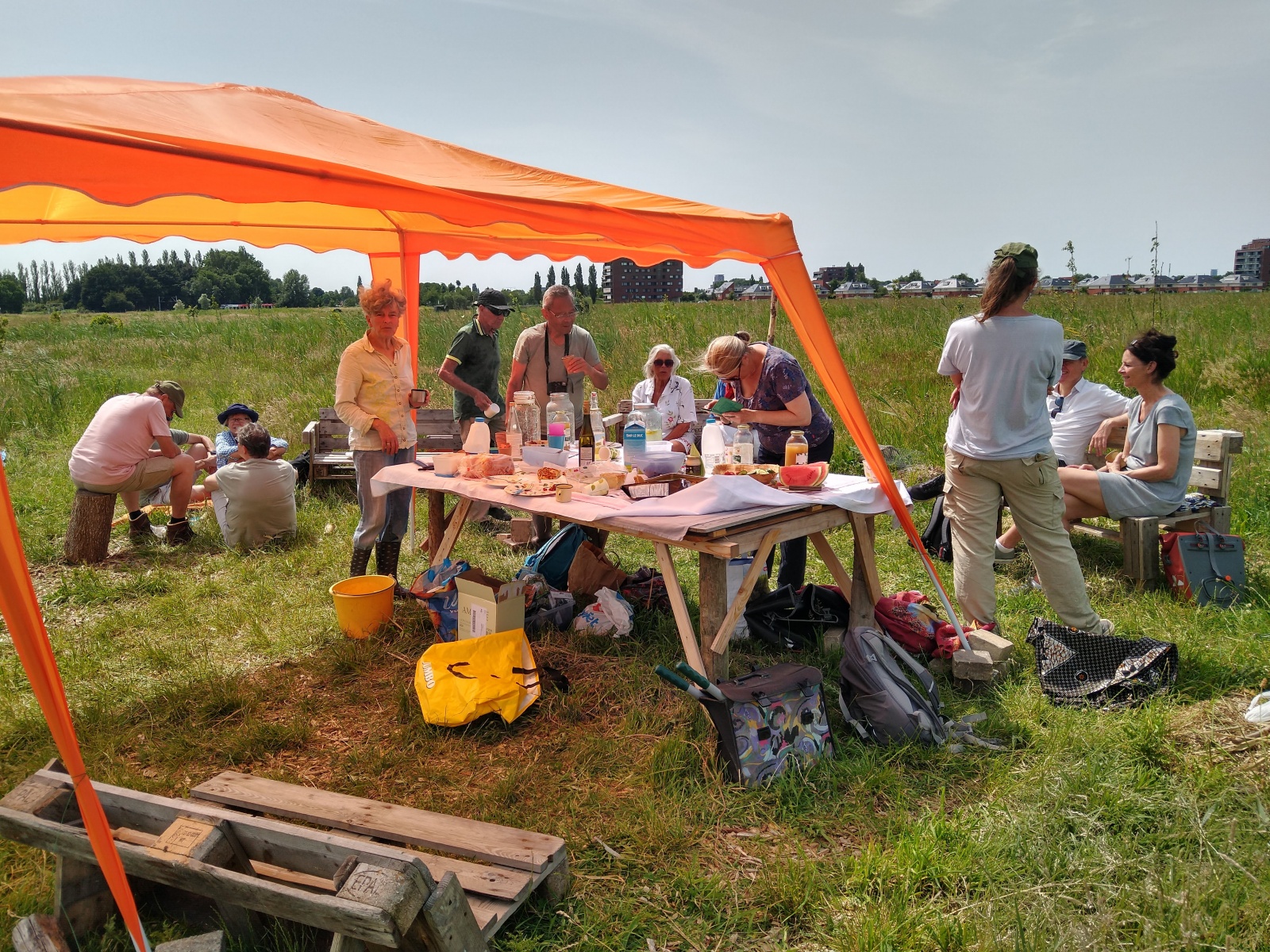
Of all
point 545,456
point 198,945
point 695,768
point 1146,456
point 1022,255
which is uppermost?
point 1022,255

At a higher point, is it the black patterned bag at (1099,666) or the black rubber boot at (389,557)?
the black rubber boot at (389,557)

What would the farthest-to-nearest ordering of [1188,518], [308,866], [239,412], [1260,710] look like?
[239,412]
[1188,518]
[1260,710]
[308,866]

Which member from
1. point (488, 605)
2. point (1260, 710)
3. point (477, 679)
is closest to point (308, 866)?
point (477, 679)

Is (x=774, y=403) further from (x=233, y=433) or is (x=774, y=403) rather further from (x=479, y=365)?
(x=233, y=433)

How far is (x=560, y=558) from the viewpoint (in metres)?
5.02

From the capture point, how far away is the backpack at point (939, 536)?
18.4 feet

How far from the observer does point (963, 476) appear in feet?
13.2

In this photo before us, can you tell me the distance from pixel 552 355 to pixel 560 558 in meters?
1.62

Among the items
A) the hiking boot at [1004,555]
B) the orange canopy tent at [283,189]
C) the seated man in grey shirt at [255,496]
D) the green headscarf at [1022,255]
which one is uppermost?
the orange canopy tent at [283,189]

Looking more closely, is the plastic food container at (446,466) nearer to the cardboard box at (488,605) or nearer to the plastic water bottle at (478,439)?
the plastic water bottle at (478,439)

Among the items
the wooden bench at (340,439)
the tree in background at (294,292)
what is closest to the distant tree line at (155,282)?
the tree in background at (294,292)

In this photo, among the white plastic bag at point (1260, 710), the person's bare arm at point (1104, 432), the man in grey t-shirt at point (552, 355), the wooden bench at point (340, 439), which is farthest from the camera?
the wooden bench at point (340, 439)

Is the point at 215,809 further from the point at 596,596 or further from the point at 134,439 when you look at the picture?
the point at 134,439

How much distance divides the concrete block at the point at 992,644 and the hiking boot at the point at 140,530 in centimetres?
603
